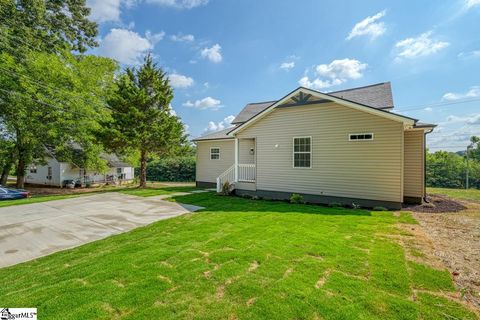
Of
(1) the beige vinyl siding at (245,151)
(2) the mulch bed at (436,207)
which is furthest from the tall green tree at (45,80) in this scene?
(2) the mulch bed at (436,207)

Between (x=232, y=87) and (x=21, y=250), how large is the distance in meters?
15.8

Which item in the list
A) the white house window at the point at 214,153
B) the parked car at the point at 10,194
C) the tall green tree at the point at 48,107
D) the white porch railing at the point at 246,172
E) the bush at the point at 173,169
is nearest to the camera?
the white porch railing at the point at 246,172

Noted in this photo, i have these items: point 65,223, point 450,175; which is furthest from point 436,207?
point 450,175

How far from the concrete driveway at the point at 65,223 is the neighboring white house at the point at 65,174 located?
55.4ft

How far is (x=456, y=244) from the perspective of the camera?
15.2 ft

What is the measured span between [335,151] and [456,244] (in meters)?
4.85

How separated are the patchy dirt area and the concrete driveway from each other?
267 inches

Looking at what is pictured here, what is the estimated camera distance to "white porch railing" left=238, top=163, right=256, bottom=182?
37.4 ft

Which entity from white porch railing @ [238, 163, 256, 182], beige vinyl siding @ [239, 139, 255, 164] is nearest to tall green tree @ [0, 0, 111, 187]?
beige vinyl siding @ [239, 139, 255, 164]

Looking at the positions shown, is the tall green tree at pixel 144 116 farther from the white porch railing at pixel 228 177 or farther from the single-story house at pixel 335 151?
the single-story house at pixel 335 151

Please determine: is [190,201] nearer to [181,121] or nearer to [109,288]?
[109,288]

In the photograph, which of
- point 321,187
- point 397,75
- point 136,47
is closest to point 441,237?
point 321,187

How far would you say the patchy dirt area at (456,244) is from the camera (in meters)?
3.11

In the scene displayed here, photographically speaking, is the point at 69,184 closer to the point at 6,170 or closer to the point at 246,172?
the point at 6,170
